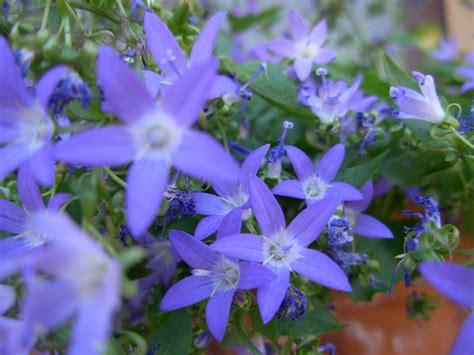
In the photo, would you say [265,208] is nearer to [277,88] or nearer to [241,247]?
[241,247]

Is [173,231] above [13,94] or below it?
below

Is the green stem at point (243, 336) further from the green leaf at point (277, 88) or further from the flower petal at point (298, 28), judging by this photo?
the flower petal at point (298, 28)

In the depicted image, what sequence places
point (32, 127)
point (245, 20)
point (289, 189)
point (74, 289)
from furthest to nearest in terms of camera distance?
point (245, 20) → point (289, 189) → point (32, 127) → point (74, 289)

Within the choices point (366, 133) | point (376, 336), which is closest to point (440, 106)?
point (366, 133)

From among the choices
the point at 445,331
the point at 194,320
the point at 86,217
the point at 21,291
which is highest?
the point at 86,217

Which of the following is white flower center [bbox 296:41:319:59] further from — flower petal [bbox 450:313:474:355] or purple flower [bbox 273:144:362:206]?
flower petal [bbox 450:313:474:355]

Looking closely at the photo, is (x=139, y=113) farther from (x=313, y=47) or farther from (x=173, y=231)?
(x=313, y=47)

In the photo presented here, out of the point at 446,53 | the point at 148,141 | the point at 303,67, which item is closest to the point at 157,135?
the point at 148,141
